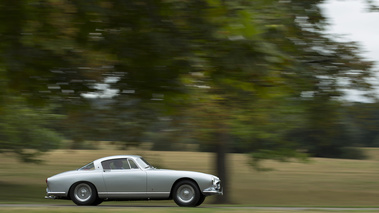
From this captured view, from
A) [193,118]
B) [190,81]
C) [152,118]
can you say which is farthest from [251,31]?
[193,118]

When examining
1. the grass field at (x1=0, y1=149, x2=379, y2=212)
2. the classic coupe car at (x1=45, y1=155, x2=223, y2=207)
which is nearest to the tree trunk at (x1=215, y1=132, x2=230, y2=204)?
the grass field at (x1=0, y1=149, x2=379, y2=212)

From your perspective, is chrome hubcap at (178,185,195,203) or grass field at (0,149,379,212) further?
grass field at (0,149,379,212)

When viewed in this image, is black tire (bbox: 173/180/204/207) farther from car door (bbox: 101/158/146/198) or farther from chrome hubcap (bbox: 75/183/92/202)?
chrome hubcap (bbox: 75/183/92/202)

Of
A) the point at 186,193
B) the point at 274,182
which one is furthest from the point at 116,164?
the point at 274,182

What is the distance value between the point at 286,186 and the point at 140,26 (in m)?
28.4

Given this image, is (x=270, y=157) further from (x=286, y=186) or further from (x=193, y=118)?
(x=286, y=186)

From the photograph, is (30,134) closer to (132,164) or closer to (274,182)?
(132,164)

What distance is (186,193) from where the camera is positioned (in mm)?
14625

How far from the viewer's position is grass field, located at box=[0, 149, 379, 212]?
24281mm

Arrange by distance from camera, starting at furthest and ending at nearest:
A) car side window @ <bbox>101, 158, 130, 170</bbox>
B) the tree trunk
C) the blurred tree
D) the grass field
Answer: the grass field < the tree trunk < the blurred tree < car side window @ <bbox>101, 158, 130, 170</bbox>

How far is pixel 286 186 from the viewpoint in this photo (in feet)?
106

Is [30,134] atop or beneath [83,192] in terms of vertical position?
atop

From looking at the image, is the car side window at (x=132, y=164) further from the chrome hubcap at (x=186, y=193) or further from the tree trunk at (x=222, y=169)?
the tree trunk at (x=222, y=169)

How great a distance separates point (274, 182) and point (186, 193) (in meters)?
20.6
